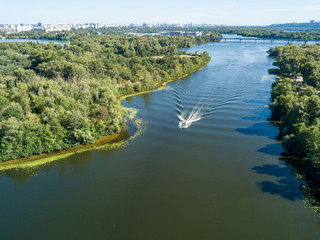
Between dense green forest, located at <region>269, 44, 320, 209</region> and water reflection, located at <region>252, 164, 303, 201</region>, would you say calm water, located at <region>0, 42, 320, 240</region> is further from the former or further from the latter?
dense green forest, located at <region>269, 44, 320, 209</region>

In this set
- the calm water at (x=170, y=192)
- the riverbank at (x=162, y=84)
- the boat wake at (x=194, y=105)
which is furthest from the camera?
the riverbank at (x=162, y=84)

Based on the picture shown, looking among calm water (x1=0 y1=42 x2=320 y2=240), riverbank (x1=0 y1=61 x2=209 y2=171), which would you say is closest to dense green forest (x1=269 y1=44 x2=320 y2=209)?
calm water (x1=0 y1=42 x2=320 y2=240)

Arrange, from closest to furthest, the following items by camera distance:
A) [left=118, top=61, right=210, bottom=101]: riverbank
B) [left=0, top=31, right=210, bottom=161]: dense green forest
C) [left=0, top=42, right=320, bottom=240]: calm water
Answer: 1. [left=0, top=42, right=320, bottom=240]: calm water
2. [left=0, top=31, right=210, bottom=161]: dense green forest
3. [left=118, top=61, right=210, bottom=101]: riverbank

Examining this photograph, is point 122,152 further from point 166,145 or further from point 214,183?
point 214,183

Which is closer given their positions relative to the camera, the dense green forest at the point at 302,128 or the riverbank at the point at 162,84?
the dense green forest at the point at 302,128

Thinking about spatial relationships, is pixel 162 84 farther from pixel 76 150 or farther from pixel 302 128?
pixel 302 128

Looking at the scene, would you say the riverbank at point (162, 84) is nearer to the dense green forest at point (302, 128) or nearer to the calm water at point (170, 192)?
the calm water at point (170, 192)

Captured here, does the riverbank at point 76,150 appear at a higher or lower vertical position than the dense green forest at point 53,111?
lower

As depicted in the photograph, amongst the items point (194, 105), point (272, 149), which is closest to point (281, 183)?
point (272, 149)

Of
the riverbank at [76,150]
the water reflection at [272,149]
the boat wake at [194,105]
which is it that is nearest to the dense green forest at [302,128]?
the water reflection at [272,149]
